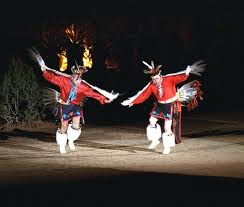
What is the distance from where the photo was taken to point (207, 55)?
41.1 meters

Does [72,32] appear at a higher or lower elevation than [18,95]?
higher

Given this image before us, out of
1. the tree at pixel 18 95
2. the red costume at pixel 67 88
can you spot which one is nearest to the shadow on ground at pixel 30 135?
the tree at pixel 18 95

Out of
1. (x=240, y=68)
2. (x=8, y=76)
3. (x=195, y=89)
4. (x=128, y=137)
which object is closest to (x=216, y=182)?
(x=195, y=89)

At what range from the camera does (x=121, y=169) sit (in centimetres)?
1282

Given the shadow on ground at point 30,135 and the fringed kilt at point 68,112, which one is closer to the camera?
the fringed kilt at point 68,112

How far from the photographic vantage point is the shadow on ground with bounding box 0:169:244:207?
31.6ft

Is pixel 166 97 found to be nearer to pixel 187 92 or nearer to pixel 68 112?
pixel 187 92

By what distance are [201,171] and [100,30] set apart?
1144 inches

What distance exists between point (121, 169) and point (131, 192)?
2.48m

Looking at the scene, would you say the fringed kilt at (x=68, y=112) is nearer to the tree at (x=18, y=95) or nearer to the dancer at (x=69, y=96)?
the dancer at (x=69, y=96)

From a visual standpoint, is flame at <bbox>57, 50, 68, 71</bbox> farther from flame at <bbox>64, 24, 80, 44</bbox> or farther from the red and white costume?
the red and white costume

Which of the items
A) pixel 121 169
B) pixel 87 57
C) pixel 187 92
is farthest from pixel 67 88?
pixel 87 57

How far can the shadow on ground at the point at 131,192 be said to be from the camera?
9.63 m

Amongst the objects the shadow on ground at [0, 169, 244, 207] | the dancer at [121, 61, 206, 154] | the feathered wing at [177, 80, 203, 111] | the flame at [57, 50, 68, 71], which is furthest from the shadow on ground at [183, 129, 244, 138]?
the flame at [57, 50, 68, 71]
